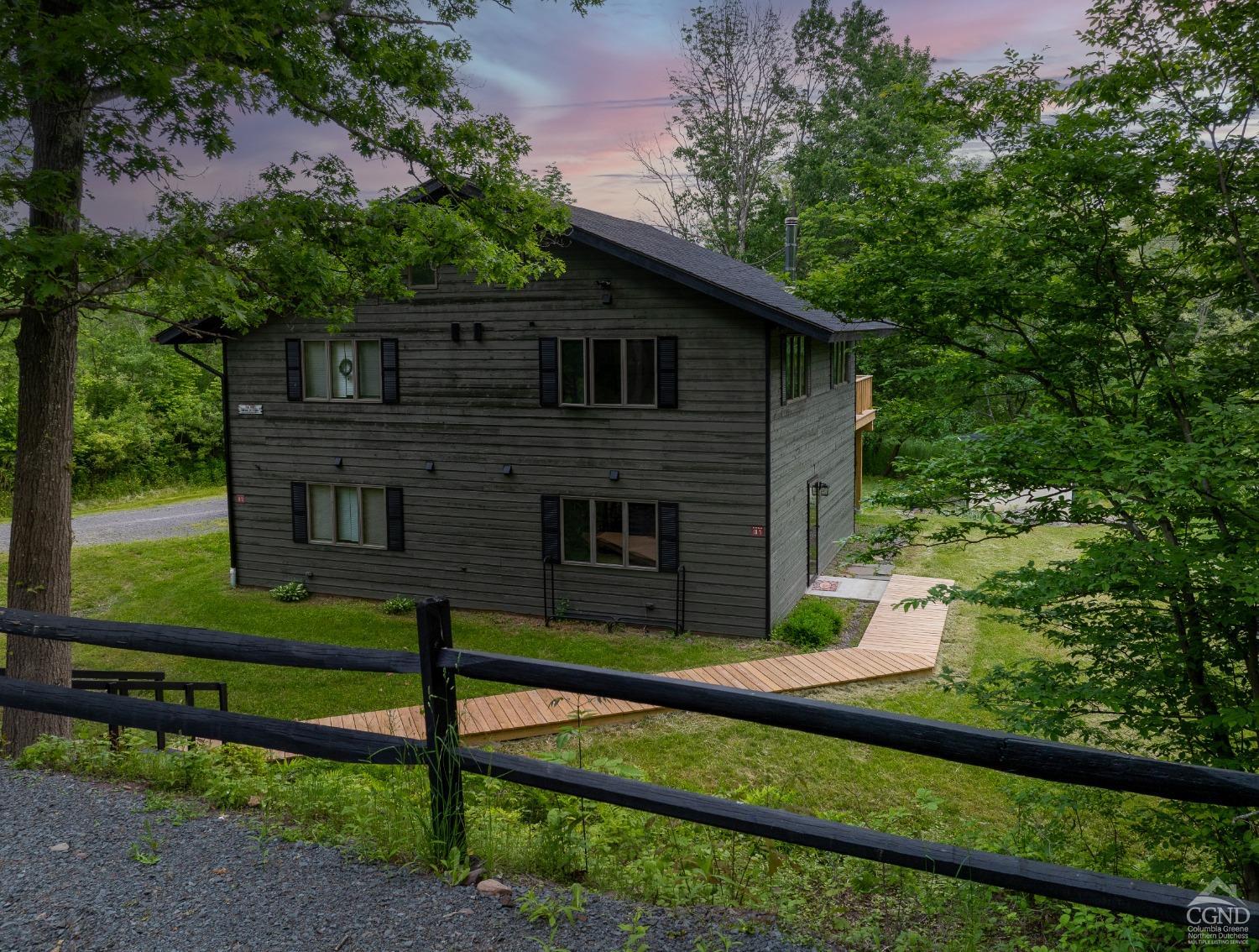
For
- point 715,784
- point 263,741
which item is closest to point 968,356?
point 715,784

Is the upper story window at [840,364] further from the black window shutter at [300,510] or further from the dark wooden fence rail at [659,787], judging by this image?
the dark wooden fence rail at [659,787]

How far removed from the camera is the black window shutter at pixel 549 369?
1320 centimetres

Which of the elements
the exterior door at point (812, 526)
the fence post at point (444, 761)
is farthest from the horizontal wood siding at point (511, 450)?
the fence post at point (444, 761)

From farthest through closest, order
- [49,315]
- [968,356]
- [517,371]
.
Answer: [517,371], [968,356], [49,315]

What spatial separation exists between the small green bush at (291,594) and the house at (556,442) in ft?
1.14

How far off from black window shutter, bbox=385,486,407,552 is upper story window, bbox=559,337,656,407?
135 inches

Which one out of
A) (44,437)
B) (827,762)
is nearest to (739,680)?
(827,762)

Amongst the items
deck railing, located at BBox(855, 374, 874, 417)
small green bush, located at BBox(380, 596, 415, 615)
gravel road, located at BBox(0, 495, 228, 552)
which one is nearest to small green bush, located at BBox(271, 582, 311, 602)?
small green bush, located at BBox(380, 596, 415, 615)

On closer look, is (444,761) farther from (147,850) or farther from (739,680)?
(739,680)

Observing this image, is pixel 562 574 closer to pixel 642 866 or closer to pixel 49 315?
pixel 49 315

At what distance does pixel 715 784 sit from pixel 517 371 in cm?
749

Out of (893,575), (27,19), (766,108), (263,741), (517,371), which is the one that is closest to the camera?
(263,741)

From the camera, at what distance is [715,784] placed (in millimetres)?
8078

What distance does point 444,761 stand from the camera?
329 cm
